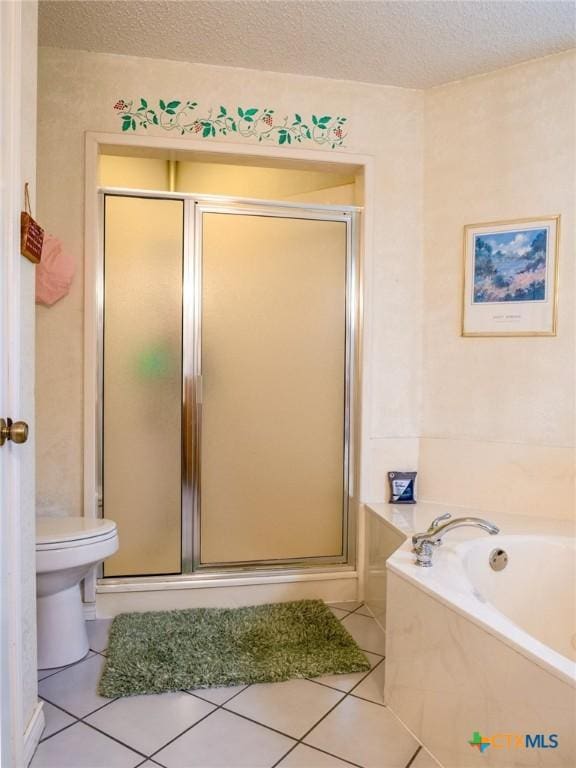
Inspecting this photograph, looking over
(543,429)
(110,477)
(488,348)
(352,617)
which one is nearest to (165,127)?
(110,477)

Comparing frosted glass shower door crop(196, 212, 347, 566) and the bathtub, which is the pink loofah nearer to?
frosted glass shower door crop(196, 212, 347, 566)

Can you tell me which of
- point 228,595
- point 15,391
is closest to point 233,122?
point 15,391

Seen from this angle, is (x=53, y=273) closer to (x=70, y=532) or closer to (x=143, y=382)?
(x=143, y=382)

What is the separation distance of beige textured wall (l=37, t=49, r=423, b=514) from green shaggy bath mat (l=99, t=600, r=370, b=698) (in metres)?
0.63

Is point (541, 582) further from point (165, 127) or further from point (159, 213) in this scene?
point (165, 127)

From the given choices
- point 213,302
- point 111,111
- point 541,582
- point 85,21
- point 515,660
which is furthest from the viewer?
point 213,302

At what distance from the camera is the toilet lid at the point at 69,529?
212cm

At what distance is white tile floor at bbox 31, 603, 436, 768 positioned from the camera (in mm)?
1646

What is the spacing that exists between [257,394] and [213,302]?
19.5 inches

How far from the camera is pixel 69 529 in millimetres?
2236

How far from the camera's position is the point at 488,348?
8.85 ft

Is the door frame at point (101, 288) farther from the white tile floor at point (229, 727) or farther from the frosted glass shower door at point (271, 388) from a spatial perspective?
the white tile floor at point (229, 727)

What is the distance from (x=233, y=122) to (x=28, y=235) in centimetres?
145

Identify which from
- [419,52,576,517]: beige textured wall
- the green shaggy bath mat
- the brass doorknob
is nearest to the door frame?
the green shaggy bath mat
